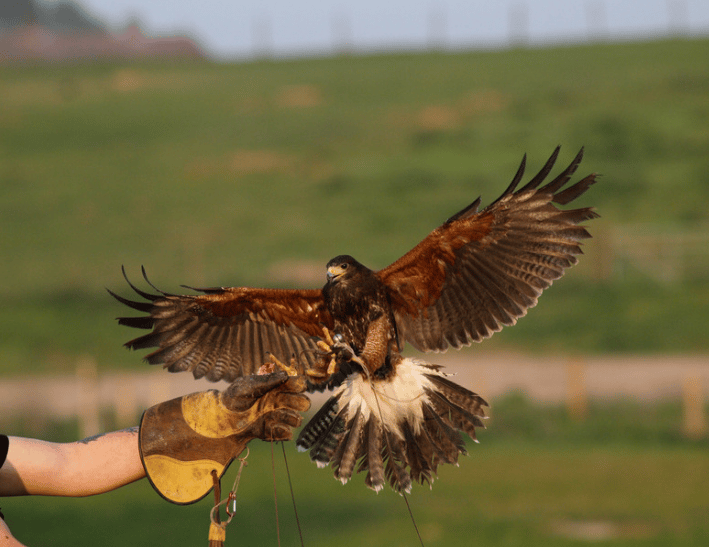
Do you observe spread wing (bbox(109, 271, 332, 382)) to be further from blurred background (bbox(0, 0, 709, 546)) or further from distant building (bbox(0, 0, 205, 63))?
distant building (bbox(0, 0, 205, 63))

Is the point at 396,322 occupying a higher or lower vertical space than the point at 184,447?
lower

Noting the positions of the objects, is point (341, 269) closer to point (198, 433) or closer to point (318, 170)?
point (198, 433)

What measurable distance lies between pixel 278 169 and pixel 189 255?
7.42 metres

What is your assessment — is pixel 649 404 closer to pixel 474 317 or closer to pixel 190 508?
pixel 190 508

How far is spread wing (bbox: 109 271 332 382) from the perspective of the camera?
485 cm

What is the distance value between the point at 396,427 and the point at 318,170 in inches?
1193

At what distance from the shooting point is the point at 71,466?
2824 mm

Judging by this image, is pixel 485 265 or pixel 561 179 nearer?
pixel 561 179

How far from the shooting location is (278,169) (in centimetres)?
3509

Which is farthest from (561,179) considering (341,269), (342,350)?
(342,350)

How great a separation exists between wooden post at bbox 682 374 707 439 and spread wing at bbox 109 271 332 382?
8.74 metres

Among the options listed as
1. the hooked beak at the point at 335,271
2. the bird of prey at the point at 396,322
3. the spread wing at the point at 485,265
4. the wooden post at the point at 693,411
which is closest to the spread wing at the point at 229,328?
the bird of prey at the point at 396,322

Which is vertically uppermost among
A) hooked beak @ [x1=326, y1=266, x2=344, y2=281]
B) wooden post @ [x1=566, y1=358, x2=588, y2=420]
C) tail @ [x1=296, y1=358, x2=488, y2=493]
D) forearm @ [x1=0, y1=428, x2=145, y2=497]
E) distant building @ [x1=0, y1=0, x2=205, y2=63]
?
distant building @ [x1=0, y1=0, x2=205, y2=63]

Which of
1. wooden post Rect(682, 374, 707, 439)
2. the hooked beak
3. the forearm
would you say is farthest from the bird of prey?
wooden post Rect(682, 374, 707, 439)
